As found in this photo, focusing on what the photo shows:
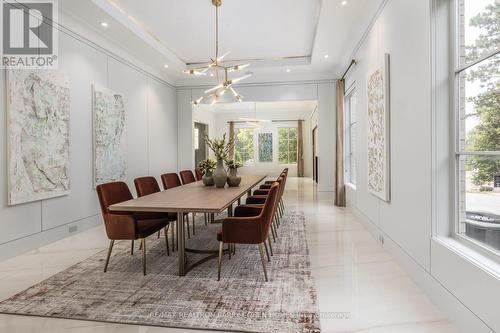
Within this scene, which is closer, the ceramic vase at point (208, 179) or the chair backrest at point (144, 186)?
the chair backrest at point (144, 186)

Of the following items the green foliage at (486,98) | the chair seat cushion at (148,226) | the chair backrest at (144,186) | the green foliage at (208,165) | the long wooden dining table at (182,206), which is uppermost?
the green foliage at (486,98)

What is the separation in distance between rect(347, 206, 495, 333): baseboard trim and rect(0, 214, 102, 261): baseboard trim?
444cm

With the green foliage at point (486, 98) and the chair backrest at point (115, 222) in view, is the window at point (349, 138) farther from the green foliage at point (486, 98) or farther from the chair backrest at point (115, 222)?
the chair backrest at point (115, 222)

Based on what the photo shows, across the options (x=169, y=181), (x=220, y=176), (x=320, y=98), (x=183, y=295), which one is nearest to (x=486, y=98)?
(x=183, y=295)

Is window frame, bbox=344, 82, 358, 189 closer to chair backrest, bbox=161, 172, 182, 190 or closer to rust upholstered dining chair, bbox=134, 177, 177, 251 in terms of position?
chair backrest, bbox=161, 172, 182, 190

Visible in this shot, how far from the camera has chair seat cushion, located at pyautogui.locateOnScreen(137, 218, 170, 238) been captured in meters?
2.98

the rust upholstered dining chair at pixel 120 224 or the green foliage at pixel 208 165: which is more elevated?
the green foliage at pixel 208 165

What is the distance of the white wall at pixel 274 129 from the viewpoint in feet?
45.4

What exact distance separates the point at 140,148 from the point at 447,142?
5.66 meters

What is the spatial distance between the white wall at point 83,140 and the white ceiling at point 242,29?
44cm

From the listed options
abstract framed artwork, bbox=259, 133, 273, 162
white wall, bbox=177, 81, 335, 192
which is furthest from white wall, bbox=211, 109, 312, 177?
Answer: white wall, bbox=177, 81, 335, 192

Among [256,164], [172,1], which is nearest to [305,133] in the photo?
[256,164]

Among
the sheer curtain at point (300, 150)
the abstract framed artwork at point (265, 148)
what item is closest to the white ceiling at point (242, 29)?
the sheer curtain at point (300, 150)

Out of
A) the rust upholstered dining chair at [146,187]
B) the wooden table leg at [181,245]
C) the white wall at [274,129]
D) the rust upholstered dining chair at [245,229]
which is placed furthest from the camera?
the white wall at [274,129]
